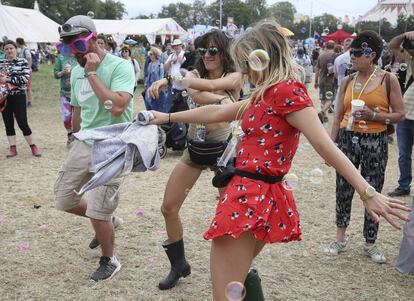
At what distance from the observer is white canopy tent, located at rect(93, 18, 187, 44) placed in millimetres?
28933

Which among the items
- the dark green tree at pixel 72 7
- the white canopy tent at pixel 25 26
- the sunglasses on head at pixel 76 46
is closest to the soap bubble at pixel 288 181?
the sunglasses on head at pixel 76 46

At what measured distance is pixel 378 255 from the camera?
3.93m

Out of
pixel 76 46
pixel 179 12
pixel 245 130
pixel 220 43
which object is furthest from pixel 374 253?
pixel 179 12

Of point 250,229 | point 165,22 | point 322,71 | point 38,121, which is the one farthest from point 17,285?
point 165,22

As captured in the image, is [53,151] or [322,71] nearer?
[53,151]

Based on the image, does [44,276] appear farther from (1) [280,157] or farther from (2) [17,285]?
(1) [280,157]

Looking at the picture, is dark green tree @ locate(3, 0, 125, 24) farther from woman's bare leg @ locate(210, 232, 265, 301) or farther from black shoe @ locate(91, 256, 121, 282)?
woman's bare leg @ locate(210, 232, 265, 301)

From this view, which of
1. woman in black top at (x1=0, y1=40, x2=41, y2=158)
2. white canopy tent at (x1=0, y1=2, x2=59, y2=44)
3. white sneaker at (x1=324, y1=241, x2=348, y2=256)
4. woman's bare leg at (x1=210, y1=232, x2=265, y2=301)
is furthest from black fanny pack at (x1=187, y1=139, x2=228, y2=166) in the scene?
white canopy tent at (x1=0, y1=2, x2=59, y2=44)

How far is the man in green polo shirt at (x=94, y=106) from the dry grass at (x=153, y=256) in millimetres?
312

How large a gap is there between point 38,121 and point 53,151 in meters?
3.34

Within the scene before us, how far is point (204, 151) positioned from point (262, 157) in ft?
3.44

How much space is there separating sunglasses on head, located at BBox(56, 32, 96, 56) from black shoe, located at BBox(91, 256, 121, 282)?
1.61 metres

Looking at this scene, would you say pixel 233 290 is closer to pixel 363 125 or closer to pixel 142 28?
pixel 363 125

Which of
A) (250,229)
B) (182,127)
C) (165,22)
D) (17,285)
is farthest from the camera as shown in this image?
(165,22)
